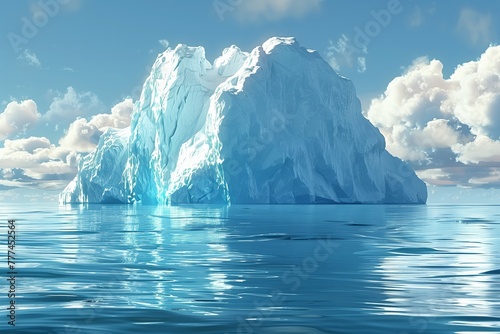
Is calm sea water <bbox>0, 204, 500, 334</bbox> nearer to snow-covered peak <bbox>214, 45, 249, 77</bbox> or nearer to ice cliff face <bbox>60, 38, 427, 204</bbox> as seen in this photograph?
ice cliff face <bbox>60, 38, 427, 204</bbox>

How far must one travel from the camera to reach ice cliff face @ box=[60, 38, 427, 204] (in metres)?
94.3

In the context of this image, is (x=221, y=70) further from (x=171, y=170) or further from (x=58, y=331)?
(x=58, y=331)

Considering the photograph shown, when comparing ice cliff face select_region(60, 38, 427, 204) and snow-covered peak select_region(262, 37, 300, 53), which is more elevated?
snow-covered peak select_region(262, 37, 300, 53)

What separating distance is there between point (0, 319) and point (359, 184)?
331 ft

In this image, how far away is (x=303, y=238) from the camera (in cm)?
3166

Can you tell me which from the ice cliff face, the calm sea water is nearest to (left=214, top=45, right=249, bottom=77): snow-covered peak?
the ice cliff face

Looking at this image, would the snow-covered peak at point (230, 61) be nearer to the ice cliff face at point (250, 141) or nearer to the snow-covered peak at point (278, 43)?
the ice cliff face at point (250, 141)

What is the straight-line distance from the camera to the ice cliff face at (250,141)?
94.3m

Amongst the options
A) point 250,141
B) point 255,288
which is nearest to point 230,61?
point 250,141

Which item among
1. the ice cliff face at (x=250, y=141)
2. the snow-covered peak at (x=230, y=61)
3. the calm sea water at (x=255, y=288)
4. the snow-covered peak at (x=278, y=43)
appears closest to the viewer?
the calm sea water at (x=255, y=288)

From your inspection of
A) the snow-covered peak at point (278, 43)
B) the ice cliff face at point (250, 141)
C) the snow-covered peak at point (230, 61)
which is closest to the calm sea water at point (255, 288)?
the ice cliff face at point (250, 141)

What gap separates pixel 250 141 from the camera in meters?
93.6

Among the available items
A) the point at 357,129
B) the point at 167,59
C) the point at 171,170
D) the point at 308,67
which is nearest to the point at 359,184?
the point at 357,129

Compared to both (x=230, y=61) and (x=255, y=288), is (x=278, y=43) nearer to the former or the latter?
(x=230, y=61)
